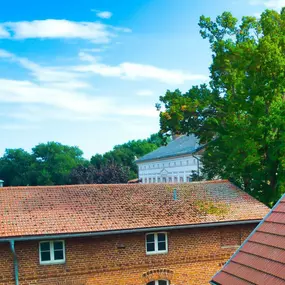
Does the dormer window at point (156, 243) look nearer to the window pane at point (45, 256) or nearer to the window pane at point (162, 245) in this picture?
the window pane at point (162, 245)

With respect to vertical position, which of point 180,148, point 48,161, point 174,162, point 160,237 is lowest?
point 160,237

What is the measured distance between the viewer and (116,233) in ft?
58.1

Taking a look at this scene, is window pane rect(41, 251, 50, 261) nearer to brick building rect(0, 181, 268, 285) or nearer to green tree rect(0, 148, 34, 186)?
brick building rect(0, 181, 268, 285)

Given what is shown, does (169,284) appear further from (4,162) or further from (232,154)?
(4,162)

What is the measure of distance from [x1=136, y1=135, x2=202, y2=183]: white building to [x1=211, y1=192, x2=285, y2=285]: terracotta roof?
1614 inches

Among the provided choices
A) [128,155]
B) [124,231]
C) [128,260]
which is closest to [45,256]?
[124,231]

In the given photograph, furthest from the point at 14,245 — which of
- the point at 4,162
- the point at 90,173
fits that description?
the point at 4,162

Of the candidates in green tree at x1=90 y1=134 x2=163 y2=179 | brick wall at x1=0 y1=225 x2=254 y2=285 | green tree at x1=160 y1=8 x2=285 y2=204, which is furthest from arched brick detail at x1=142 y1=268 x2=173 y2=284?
green tree at x1=90 y1=134 x2=163 y2=179

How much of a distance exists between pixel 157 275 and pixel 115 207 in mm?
3633

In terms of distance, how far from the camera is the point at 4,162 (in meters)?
97.9

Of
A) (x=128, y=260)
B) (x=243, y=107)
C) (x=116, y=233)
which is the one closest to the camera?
(x=116, y=233)

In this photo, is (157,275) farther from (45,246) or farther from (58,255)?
(45,246)

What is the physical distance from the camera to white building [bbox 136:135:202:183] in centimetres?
5615

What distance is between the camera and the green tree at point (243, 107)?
938 inches
